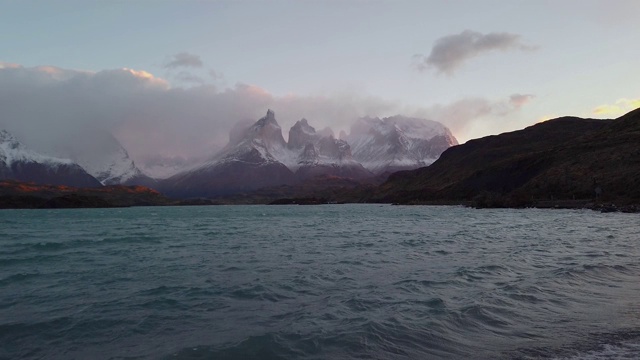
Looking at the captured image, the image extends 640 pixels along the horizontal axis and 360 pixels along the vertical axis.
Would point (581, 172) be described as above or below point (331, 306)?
above

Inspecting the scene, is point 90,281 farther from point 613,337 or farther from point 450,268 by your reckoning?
point 613,337

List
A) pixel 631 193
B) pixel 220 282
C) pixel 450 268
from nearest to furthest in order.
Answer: pixel 220 282
pixel 450 268
pixel 631 193

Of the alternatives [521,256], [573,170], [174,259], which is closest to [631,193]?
[573,170]

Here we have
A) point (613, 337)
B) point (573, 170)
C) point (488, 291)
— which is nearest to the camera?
point (613, 337)

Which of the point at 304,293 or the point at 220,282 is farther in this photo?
the point at 220,282

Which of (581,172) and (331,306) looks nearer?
(331,306)

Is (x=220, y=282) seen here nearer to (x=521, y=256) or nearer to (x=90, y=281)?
(x=90, y=281)

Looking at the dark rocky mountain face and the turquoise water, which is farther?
the dark rocky mountain face

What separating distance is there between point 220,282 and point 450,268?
50.5ft

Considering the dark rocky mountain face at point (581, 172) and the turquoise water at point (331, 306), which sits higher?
the dark rocky mountain face at point (581, 172)

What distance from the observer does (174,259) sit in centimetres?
3894

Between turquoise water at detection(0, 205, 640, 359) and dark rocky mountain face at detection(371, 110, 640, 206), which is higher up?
dark rocky mountain face at detection(371, 110, 640, 206)

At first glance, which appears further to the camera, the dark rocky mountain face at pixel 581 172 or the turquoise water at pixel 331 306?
the dark rocky mountain face at pixel 581 172

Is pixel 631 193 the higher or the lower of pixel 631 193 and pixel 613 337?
the higher
